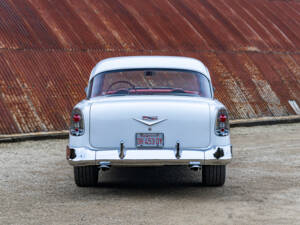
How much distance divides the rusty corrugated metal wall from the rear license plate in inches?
237

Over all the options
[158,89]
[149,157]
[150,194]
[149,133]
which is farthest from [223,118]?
[158,89]

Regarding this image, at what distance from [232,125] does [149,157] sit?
8.66m

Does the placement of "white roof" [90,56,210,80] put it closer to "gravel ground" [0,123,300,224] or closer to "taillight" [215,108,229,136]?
"taillight" [215,108,229,136]

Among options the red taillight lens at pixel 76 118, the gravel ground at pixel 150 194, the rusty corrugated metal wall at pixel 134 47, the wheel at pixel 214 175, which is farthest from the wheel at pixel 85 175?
the rusty corrugated metal wall at pixel 134 47

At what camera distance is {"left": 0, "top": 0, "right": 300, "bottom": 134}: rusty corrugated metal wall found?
499 inches

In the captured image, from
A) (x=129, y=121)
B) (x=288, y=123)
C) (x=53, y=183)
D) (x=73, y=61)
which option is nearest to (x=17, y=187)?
(x=53, y=183)

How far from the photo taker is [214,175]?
662 cm

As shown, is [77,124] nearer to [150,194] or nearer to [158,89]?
[150,194]

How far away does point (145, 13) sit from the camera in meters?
17.2

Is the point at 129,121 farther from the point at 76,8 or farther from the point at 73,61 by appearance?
the point at 76,8

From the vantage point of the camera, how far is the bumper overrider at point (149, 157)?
6074mm

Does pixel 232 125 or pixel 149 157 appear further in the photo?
pixel 232 125

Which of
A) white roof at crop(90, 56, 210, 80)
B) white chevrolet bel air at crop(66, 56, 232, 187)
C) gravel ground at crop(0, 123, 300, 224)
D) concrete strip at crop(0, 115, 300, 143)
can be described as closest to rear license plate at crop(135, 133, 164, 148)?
white chevrolet bel air at crop(66, 56, 232, 187)

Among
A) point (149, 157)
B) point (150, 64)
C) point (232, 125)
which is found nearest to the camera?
point (149, 157)
